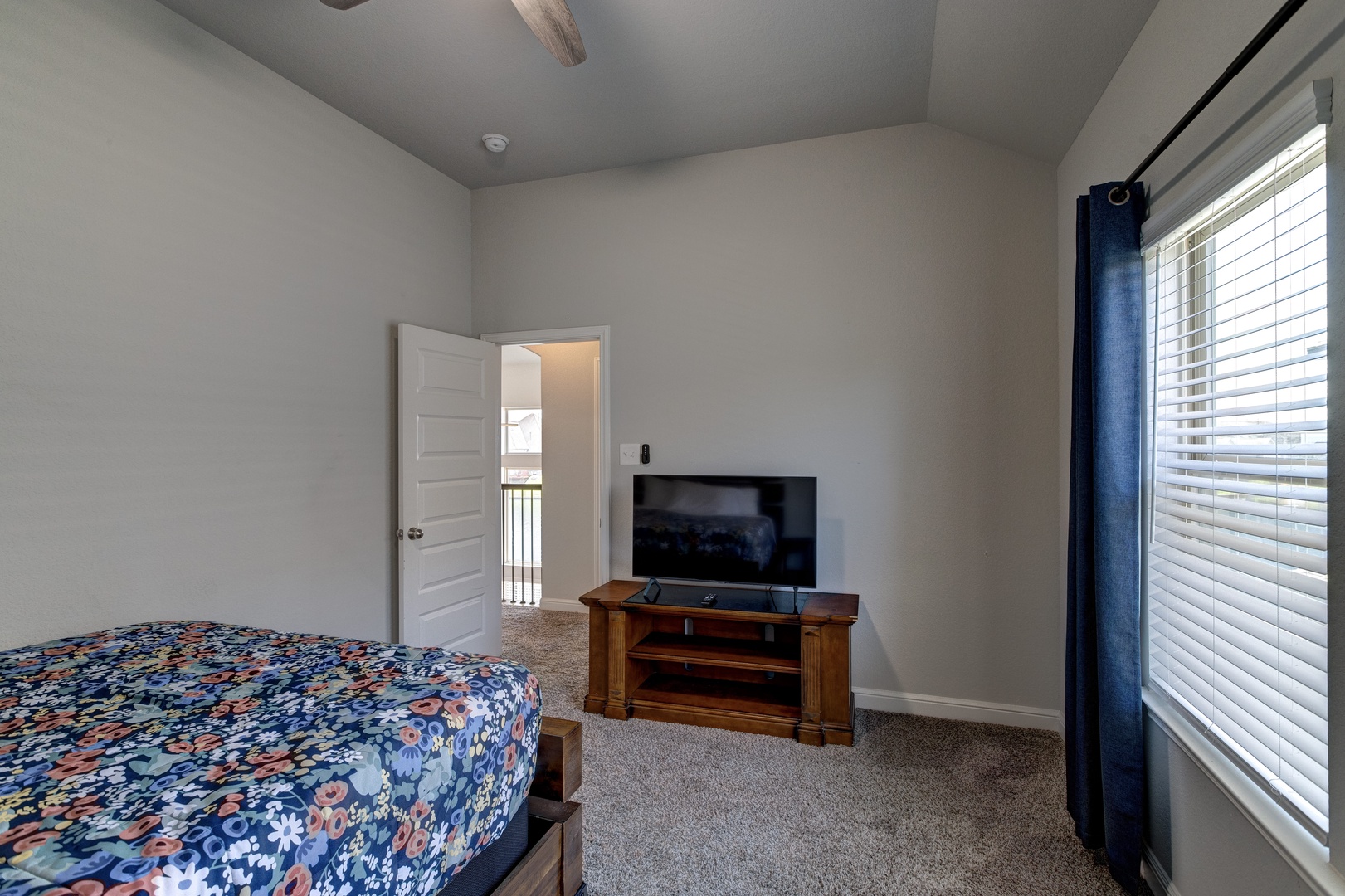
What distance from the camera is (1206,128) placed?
62.5 inches

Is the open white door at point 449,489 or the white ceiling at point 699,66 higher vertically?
the white ceiling at point 699,66

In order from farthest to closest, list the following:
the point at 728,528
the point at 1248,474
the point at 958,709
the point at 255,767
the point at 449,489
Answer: the point at 449,489 → the point at 728,528 → the point at 958,709 → the point at 1248,474 → the point at 255,767

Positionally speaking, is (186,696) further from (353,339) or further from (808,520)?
(808,520)

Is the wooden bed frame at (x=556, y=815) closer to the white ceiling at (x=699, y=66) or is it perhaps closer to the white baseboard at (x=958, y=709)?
the white baseboard at (x=958, y=709)

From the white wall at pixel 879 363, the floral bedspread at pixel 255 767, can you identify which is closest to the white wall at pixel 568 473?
the white wall at pixel 879 363

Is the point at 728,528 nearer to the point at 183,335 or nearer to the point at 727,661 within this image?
the point at 727,661

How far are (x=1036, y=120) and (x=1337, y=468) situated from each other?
6.80 feet

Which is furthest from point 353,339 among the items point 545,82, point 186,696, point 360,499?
point 186,696

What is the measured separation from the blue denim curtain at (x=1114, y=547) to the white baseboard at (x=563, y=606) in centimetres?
364

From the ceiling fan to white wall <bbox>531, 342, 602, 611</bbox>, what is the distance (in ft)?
9.81

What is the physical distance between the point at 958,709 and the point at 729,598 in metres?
1.20

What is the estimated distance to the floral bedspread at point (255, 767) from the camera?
35.1 inches

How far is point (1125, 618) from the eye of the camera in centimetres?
184

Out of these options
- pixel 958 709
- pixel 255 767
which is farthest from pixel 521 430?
pixel 255 767
